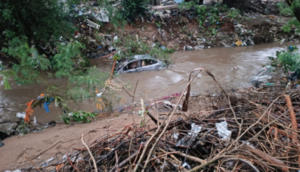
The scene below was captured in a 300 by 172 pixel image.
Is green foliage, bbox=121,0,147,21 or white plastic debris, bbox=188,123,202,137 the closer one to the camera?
white plastic debris, bbox=188,123,202,137

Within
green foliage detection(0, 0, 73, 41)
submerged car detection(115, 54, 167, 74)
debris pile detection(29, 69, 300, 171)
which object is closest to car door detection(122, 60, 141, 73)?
submerged car detection(115, 54, 167, 74)

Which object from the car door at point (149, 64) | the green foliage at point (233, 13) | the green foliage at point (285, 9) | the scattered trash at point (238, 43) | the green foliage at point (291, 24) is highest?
the green foliage at point (233, 13)

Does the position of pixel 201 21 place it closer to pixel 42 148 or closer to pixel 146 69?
pixel 146 69

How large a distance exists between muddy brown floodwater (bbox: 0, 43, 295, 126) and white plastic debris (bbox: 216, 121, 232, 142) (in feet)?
13.9

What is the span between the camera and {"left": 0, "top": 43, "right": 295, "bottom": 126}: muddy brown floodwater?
245 inches

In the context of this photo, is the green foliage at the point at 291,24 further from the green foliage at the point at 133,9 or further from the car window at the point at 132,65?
the green foliage at the point at 133,9

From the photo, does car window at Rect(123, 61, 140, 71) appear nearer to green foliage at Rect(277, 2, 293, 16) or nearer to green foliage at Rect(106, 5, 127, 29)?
green foliage at Rect(106, 5, 127, 29)

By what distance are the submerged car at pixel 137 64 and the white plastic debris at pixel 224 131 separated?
Answer: 5.90 m

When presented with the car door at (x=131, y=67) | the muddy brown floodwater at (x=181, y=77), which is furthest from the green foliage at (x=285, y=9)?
the car door at (x=131, y=67)

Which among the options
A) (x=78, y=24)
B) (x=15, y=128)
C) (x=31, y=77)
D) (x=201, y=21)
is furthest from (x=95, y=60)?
(x=201, y=21)

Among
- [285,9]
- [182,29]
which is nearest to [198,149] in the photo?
[285,9]

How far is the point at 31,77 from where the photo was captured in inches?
200

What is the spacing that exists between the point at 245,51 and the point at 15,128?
40.8ft

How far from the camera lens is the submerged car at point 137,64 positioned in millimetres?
7844
